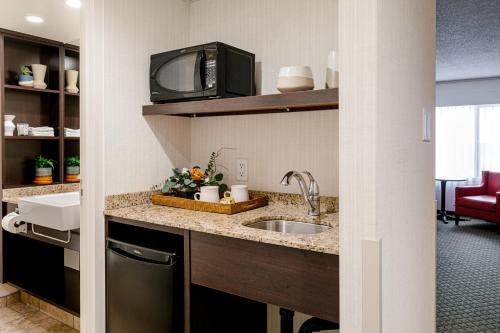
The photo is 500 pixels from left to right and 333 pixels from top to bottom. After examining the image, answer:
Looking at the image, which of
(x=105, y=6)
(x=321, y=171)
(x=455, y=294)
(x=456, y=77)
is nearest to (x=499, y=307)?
A: (x=455, y=294)

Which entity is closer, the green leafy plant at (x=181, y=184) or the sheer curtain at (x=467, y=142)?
the green leafy plant at (x=181, y=184)

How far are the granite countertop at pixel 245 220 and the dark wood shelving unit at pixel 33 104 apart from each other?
1688mm

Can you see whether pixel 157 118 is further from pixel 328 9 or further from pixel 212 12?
pixel 328 9

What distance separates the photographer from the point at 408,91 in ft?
4.36

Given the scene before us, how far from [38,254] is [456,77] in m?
6.82

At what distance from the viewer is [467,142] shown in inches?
270

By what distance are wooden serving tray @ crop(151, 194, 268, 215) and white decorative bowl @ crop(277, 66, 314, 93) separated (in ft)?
2.00

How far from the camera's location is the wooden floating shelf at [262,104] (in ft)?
5.06

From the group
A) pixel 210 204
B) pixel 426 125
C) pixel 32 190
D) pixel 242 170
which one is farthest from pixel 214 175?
pixel 32 190

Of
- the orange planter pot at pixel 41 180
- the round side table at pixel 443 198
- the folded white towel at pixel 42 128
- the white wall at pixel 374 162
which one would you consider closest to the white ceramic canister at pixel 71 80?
the folded white towel at pixel 42 128

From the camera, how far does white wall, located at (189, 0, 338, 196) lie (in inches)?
74.5

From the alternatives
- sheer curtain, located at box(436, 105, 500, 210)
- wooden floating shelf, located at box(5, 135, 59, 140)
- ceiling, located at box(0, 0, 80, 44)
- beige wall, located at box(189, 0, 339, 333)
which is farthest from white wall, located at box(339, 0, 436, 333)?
sheer curtain, located at box(436, 105, 500, 210)

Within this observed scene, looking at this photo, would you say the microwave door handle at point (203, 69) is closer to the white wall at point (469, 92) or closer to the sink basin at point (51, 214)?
the sink basin at point (51, 214)

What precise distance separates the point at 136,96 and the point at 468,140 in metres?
6.56
